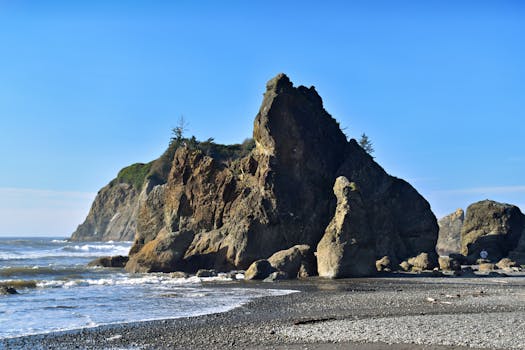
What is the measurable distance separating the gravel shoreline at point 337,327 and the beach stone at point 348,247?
31.5 ft

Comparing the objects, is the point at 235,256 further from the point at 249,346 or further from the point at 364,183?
the point at 249,346

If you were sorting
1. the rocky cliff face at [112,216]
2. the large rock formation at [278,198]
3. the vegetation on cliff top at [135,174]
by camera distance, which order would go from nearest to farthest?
1. the large rock formation at [278,198]
2. the rocky cliff face at [112,216]
3. the vegetation on cliff top at [135,174]

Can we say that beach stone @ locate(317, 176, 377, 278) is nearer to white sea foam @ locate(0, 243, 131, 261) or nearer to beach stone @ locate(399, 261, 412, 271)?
beach stone @ locate(399, 261, 412, 271)

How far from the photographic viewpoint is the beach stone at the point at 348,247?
120ft

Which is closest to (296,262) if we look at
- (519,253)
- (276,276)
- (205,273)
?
(276,276)

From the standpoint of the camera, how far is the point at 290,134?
4909 centimetres

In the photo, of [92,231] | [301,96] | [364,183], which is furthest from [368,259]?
[92,231]

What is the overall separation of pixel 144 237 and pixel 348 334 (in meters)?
42.3

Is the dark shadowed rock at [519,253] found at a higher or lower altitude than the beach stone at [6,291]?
higher

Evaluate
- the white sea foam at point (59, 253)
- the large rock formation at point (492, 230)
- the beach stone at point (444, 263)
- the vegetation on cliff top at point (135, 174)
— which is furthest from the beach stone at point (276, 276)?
the vegetation on cliff top at point (135, 174)

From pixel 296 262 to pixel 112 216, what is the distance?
106m

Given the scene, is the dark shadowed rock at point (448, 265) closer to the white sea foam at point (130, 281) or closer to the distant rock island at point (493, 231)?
the distant rock island at point (493, 231)

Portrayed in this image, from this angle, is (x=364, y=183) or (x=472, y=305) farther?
(x=364, y=183)

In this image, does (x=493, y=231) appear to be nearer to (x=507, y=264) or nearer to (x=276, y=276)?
(x=507, y=264)
